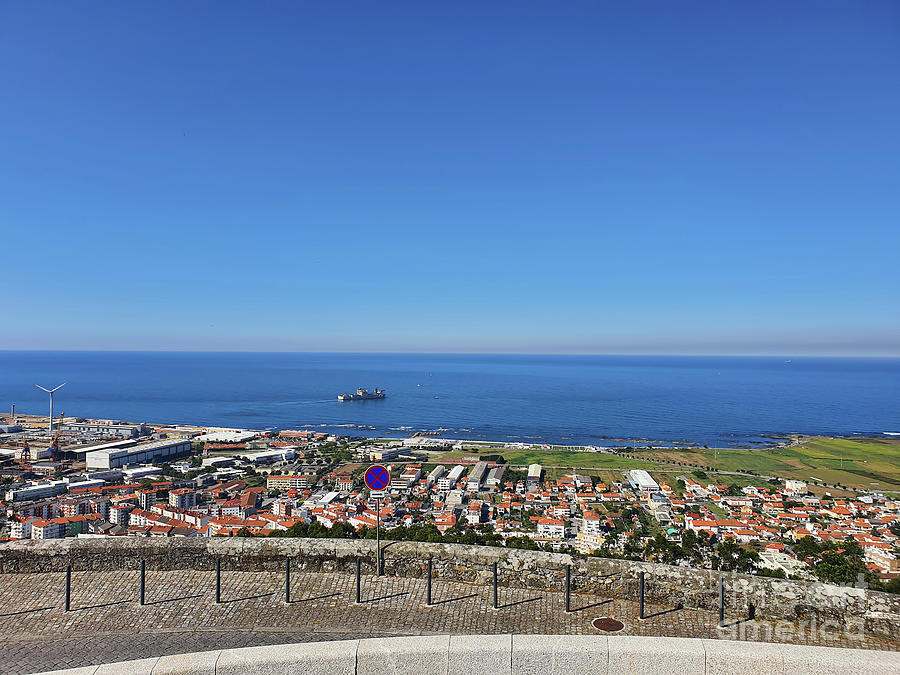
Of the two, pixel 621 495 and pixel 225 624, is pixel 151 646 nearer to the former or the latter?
pixel 225 624

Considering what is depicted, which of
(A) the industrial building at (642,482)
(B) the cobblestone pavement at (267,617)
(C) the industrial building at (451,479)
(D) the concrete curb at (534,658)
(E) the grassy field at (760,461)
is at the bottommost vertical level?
(E) the grassy field at (760,461)

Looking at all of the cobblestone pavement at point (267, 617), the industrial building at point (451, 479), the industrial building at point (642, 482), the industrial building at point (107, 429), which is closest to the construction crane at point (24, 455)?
the industrial building at point (107, 429)

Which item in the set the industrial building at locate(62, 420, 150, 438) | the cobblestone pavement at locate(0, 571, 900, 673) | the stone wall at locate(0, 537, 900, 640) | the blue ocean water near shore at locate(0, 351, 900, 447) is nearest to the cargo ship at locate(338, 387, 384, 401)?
the blue ocean water near shore at locate(0, 351, 900, 447)

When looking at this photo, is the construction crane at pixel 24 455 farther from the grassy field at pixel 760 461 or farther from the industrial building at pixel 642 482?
the industrial building at pixel 642 482

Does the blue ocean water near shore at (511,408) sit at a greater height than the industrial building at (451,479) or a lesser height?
lesser

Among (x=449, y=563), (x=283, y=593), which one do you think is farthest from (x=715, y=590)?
(x=283, y=593)

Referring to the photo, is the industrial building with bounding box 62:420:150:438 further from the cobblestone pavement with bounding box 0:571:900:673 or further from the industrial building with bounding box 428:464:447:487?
the cobblestone pavement with bounding box 0:571:900:673

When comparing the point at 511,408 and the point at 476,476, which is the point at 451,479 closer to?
the point at 476,476
